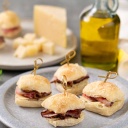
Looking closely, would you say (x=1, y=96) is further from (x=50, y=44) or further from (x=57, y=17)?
(x=57, y=17)

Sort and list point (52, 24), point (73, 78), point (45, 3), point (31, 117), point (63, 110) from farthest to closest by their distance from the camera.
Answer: point (45, 3)
point (52, 24)
point (73, 78)
point (31, 117)
point (63, 110)

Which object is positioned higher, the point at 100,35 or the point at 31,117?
the point at 100,35

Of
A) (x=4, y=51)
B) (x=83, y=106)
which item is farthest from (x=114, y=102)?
(x=4, y=51)

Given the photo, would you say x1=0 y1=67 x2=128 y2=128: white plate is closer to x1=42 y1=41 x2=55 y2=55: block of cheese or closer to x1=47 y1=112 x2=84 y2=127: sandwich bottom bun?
x1=47 y1=112 x2=84 y2=127: sandwich bottom bun

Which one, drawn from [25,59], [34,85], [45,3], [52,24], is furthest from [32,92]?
[45,3]

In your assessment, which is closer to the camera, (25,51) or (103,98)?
(103,98)

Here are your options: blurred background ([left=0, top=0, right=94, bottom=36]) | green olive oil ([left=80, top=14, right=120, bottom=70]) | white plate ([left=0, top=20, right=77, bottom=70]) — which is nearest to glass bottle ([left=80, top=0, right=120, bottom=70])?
green olive oil ([left=80, top=14, right=120, bottom=70])

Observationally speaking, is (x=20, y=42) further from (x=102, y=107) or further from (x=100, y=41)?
(x=102, y=107)
